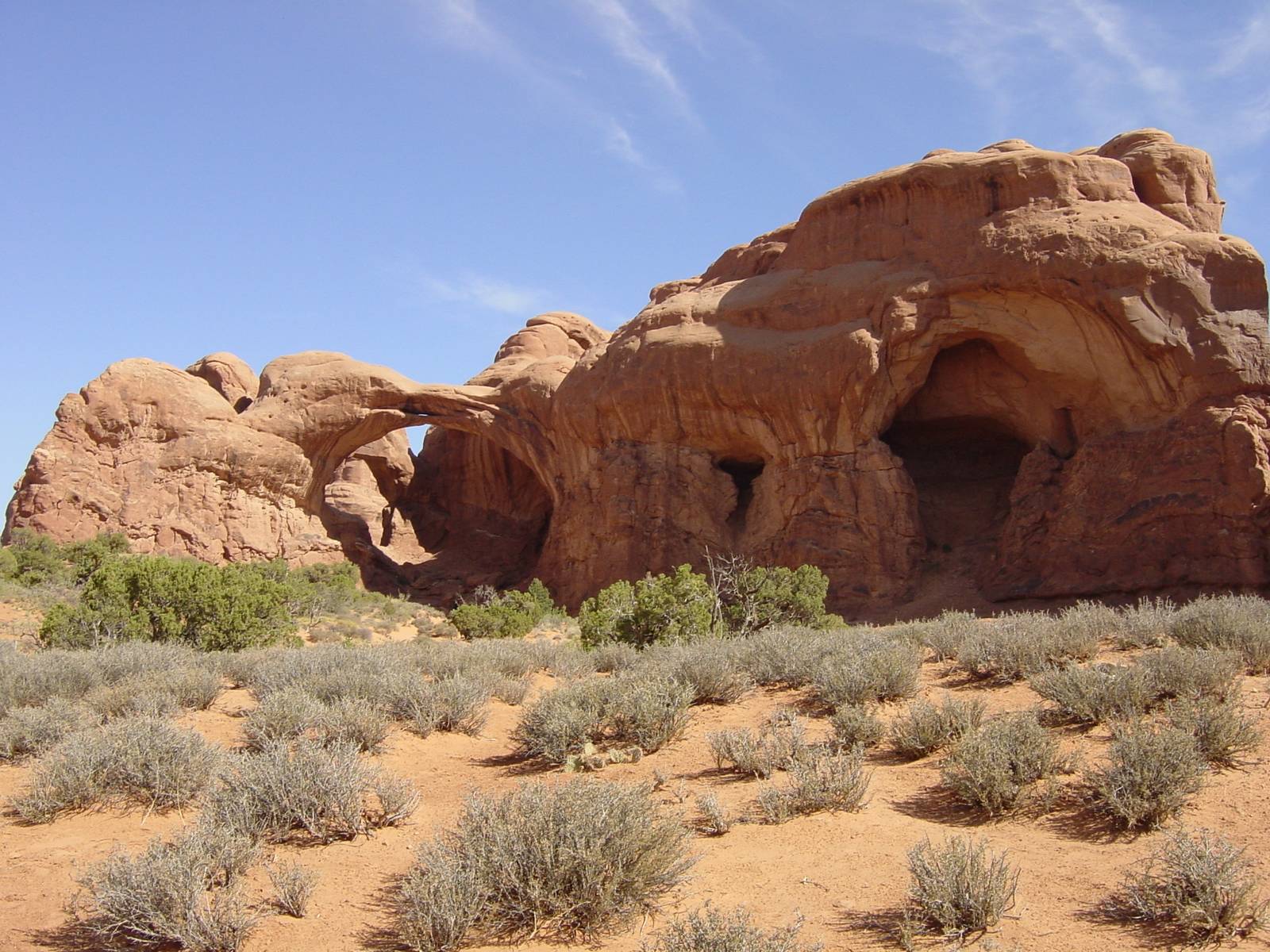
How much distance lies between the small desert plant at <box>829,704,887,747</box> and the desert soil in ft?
0.36

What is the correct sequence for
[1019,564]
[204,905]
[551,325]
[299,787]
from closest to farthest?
[204,905]
[299,787]
[1019,564]
[551,325]

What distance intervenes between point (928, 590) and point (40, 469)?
2333 cm

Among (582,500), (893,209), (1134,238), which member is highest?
(893,209)

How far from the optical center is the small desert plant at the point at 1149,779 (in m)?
4.82

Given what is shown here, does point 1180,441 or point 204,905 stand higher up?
point 1180,441

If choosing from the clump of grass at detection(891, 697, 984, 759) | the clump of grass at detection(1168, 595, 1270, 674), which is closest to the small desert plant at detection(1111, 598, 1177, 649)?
the clump of grass at detection(1168, 595, 1270, 674)

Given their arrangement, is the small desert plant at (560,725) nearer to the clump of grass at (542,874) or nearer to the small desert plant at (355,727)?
the small desert plant at (355,727)

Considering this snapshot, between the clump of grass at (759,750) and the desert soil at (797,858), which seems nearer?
the desert soil at (797,858)

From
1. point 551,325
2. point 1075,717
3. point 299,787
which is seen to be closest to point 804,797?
point 1075,717

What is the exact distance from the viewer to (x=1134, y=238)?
21188 millimetres

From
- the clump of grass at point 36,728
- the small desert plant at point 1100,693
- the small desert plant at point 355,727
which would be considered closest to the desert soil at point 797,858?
the small desert plant at point 1100,693

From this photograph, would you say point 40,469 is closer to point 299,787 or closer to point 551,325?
point 551,325

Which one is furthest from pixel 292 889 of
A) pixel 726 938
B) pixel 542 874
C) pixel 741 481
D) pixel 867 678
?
pixel 741 481

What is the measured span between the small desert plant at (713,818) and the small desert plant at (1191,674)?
3.07 metres
